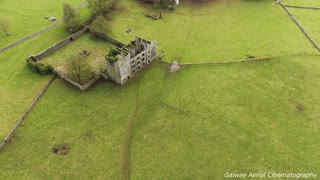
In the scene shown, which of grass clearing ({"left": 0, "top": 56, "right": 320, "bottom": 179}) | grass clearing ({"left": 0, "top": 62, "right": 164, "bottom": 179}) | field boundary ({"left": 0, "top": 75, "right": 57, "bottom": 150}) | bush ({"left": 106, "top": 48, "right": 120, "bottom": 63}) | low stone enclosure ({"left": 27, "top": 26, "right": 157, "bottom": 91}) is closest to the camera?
grass clearing ({"left": 0, "top": 62, "right": 164, "bottom": 179})

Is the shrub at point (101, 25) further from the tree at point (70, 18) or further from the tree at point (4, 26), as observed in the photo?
the tree at point (4, 26)

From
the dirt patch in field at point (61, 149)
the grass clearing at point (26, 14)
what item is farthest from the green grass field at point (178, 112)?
the grass clearing at point (26, 14)

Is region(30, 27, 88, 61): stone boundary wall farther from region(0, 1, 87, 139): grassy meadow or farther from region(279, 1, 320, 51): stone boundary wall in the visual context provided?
region(279, 1, 320, 51): stone boundary wall

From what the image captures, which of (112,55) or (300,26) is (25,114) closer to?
(112,55)

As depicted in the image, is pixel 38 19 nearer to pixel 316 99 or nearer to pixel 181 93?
pixel 181 93

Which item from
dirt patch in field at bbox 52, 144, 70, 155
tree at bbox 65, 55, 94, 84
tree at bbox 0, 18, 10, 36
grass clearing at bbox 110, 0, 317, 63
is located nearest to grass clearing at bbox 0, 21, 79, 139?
tree at bbox 65, 55, 94, 84
